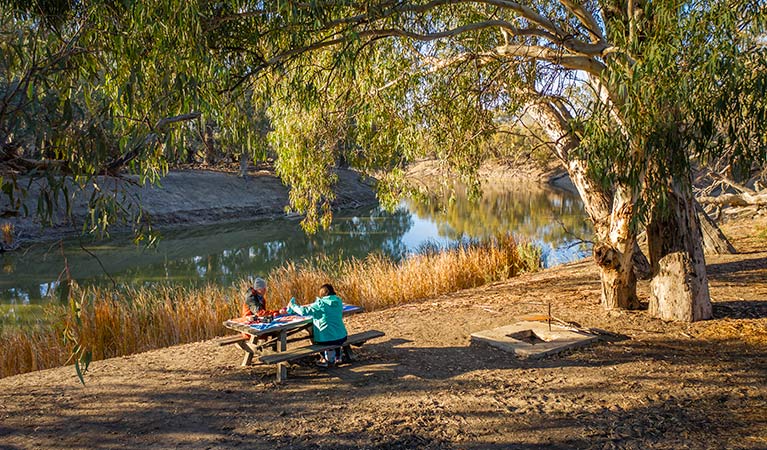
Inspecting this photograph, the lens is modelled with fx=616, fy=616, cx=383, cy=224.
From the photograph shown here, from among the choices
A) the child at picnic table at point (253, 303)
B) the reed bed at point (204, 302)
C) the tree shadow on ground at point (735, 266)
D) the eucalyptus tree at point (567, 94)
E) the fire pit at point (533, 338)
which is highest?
the eucalyptus tree at point (567, 94)

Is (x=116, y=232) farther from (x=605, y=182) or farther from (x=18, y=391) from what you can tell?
(x=605, y=182)

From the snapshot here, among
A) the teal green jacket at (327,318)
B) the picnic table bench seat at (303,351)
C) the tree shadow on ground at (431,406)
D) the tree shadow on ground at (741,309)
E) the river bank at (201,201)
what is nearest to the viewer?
the tree shadow on ground at (431,406)

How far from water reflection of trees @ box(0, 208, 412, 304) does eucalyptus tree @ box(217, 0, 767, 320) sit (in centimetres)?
439

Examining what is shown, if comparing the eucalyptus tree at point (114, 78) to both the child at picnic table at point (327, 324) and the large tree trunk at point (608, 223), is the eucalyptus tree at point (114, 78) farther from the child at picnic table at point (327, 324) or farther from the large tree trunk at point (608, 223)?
the large tree trunk at point (608, 223)

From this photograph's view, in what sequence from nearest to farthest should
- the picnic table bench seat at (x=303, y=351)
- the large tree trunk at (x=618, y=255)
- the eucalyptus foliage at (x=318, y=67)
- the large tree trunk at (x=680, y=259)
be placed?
the eucalyptus foliage at (x=318, y=67), the picnic table bench seat at (x=303, y=351), the large tree trunk at (x=680, y=259), the large tree trunk at (x=618, y=255)

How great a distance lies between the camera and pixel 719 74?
369 cm

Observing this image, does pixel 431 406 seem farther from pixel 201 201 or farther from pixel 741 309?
pixel 201 201

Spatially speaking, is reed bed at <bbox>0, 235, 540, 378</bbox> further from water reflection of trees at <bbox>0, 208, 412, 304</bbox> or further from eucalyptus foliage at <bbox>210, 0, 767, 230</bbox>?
water reflection of trees at <bbox>0, 208, 412, 304</bbox>

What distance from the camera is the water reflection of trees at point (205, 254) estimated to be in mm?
12062

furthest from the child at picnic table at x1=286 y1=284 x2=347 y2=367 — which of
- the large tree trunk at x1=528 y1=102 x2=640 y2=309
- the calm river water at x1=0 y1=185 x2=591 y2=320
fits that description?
the calm river water at x1=0 y1=185 x2=591 y2=320

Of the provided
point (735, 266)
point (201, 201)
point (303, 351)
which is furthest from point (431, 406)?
point (201, 201)

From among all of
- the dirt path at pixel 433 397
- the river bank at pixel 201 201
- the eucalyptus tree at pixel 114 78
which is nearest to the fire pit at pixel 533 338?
the dirt path at pixel 433 397

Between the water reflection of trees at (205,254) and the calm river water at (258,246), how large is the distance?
0.02 meters

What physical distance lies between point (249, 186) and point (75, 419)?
861 inches
